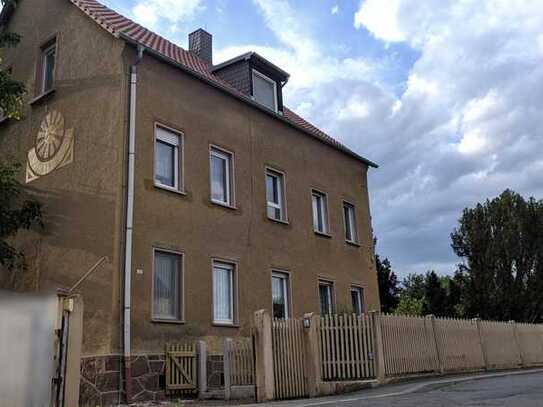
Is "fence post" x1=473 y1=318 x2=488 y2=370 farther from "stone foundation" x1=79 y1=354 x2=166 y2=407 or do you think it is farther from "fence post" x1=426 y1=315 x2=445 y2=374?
"stone foundation" x1=79 y1=354 x2=166 y2=407

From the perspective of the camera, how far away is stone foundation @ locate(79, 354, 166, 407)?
13.4 metres

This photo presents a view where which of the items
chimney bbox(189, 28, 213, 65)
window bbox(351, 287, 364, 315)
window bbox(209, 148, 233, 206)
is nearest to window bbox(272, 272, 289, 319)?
window bbox(209, 148, 233, 206)

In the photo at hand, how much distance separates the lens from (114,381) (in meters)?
13.5

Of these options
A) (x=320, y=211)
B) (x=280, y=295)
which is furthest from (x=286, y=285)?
(x=320, y=211)

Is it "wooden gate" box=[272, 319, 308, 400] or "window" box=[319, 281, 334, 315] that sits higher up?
"window" box=[319, 281, 334, 315]

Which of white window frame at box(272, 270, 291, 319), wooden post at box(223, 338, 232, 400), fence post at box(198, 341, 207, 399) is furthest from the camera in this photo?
white window frame at box(272, 270, 291, 319)

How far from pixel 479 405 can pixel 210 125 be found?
36.2ft

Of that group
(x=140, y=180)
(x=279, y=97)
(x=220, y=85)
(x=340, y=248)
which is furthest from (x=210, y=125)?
(x=340, y=248)

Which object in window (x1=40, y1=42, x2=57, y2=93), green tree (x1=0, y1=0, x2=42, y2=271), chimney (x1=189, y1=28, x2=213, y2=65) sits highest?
chimney (x1=189, y1=28, x2=213, y2=65)

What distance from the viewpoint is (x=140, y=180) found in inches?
600

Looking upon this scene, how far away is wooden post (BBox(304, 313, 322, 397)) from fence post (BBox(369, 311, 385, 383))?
5.22ft

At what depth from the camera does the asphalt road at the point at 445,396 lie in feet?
32.7

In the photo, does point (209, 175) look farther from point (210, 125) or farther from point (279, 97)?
point (279, 97)

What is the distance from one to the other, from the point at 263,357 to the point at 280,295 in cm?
639
